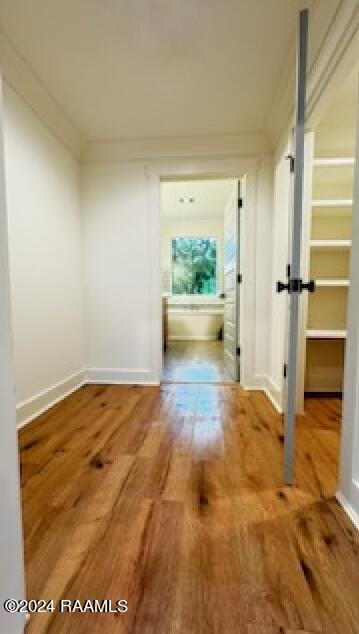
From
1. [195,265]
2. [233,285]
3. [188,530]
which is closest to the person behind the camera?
[188,530]

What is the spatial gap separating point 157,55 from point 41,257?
151cm

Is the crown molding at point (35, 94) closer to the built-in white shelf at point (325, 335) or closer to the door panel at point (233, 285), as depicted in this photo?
the door panel at point (233, 285)

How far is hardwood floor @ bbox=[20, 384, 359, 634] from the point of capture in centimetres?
89

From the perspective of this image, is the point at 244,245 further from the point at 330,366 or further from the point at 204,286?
the point at 204,286

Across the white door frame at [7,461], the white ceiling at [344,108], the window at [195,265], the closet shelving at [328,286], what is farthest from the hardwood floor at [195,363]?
the white door frame at [7,461]

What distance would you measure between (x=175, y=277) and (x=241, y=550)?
5.90 meters

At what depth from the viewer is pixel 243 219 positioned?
119 inches

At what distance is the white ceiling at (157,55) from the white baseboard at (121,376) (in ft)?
7.25

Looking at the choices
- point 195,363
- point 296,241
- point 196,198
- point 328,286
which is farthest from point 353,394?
point 196,198

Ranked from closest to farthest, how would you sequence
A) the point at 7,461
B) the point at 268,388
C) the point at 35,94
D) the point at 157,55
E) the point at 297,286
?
the point at 7,461, the point at 297,286, the point at 157,55, the point at 35,94, the point at 268,388

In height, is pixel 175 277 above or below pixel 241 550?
above

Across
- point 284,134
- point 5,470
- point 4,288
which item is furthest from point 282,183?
point 5,470

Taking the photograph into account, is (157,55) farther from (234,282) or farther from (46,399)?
(46,399)

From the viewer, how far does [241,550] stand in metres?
1.11
